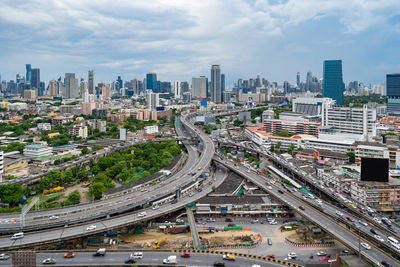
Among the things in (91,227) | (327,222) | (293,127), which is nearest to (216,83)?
(293,127)

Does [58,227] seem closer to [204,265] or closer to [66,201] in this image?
[66,201]

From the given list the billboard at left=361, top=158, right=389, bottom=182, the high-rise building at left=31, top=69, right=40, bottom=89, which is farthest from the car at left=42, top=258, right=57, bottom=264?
the high-rise building at left=31, top=69, right=40, bottom=89

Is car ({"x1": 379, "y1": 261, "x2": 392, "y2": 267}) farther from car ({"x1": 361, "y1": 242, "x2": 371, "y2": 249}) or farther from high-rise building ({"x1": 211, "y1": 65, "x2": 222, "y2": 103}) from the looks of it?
high-rise building ({"x1": 211, "y1": 65, "x2": 222, "y2": 103})

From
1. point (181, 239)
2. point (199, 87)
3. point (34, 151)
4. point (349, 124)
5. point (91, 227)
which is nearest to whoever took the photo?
point (91, 227)

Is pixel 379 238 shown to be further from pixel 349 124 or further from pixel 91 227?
pixel 349 124

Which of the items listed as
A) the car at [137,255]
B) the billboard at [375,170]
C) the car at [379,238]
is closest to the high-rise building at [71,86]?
the billboard at [375,170]

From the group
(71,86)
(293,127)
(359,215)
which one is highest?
(71,86)
